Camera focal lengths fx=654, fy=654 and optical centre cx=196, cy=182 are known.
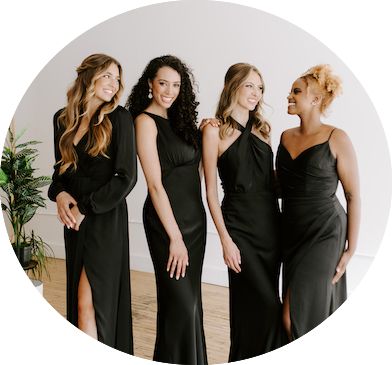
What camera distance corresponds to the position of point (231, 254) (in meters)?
2.28

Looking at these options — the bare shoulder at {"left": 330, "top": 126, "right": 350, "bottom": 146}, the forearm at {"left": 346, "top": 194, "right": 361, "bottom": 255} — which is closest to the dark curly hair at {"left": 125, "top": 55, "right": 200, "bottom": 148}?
the bare shoulder at {"left": 330, "top": 126, "right": 350, "bottom": 146}

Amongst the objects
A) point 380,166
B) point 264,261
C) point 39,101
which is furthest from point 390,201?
point 39,101

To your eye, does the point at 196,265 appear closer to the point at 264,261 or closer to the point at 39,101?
the point at 264,261

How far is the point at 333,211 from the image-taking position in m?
2.27

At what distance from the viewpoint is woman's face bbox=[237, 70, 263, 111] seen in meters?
2.24

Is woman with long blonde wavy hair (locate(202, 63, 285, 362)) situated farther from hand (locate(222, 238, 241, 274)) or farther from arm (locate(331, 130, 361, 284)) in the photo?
arm (locate(331, 130, 361, 284))

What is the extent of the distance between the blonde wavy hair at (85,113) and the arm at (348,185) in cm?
77

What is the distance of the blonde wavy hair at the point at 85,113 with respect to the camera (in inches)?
88.0

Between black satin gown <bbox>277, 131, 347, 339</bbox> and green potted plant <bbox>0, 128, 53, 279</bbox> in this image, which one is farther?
green potted plant <bbox>0, 128, 53, 279</bbox>

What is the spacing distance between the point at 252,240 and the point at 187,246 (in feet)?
0.75

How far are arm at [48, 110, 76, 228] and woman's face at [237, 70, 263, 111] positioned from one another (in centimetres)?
64

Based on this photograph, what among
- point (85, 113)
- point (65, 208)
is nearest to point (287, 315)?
point (65, 208)

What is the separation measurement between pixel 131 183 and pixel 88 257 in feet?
1.01

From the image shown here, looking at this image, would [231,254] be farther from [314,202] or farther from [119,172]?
[119,172]
